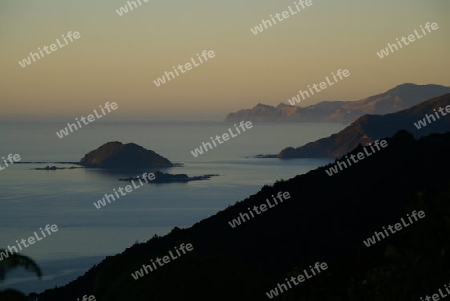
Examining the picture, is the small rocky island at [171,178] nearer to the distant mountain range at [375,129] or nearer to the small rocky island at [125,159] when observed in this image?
the small rocky island at [125,159]

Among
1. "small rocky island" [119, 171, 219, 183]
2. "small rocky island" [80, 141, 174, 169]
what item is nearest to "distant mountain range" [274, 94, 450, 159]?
"small rocky island" [119, 171, 219, 183]

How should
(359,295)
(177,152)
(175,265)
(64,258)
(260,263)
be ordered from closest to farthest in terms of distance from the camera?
(359,295) → (175,265) → (260,263) → (64,258) → (177,152)

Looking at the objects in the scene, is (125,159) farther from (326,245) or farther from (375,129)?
(326,245)

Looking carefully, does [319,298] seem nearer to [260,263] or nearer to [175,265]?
[175,265]

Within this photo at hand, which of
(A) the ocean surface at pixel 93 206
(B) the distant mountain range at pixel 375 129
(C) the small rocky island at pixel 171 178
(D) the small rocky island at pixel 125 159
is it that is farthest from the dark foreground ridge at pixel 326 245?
(D) the small rocky island at pixel 125 159

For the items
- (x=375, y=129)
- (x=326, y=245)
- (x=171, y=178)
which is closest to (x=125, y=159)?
(x=171, y=178)

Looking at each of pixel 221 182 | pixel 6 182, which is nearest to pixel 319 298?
pixel 221 182
